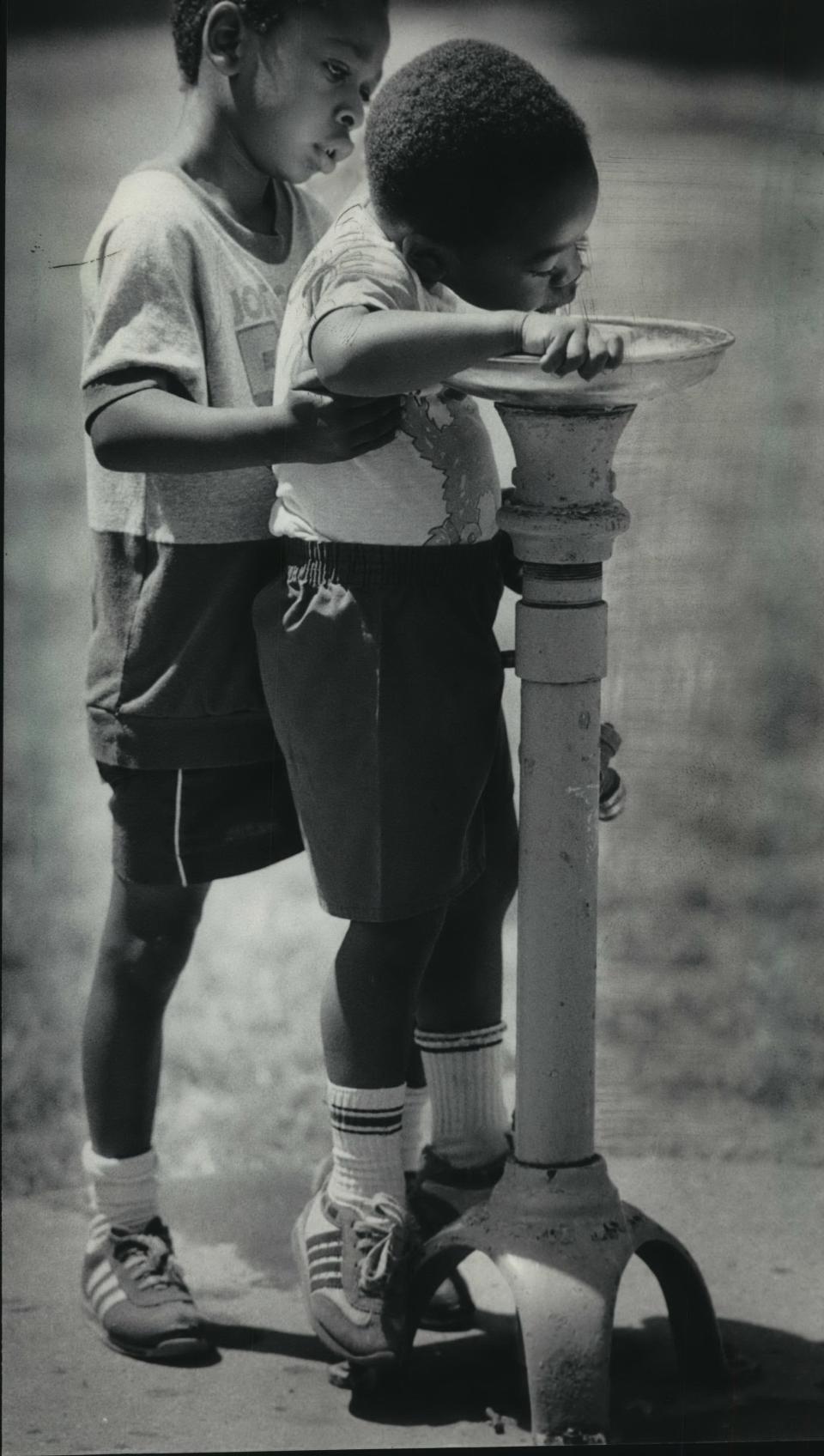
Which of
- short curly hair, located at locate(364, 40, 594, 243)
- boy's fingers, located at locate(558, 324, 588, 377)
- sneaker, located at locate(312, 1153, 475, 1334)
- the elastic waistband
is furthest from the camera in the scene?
sneaker, located at locate(312, 1153, 475, 1334)

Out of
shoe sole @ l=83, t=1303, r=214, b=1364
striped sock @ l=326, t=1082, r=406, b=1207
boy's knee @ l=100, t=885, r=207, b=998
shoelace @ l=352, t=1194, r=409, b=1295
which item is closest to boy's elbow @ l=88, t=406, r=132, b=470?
boy's knee @ l=100, t=885, r=207, b=998

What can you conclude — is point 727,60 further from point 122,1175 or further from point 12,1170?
point 12,1170

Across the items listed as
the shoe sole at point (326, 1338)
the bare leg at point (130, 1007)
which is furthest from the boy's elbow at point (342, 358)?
the shoe sole at point (326, 1338)

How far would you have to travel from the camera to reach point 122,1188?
2.23 m

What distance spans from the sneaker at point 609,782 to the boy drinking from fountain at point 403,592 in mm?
A: 102

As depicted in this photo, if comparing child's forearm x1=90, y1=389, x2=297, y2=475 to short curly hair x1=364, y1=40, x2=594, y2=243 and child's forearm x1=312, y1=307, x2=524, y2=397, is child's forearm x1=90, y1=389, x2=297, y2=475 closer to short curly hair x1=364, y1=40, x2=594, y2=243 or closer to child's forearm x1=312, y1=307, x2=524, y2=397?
child's forearm x1=312, y1=307, x2=524, y2=397

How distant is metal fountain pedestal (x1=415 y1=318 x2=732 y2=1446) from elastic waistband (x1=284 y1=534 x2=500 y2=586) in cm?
6

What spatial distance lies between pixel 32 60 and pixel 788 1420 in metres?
1.62

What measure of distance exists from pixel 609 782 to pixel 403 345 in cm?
58

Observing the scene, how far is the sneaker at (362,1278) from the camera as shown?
79.7 inches

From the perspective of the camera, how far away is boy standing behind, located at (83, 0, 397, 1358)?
1924mm

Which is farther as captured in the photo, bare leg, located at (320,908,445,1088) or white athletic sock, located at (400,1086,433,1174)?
white athletic sock, located at (400,1086,433,1174)

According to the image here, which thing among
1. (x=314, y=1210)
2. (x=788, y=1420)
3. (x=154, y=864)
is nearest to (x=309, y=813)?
(x=154, y=864)

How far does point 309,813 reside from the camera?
1.96 metres
